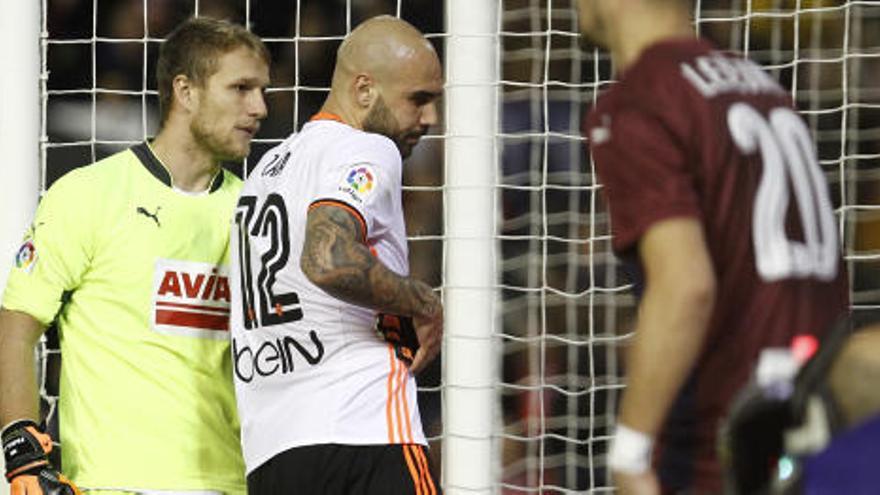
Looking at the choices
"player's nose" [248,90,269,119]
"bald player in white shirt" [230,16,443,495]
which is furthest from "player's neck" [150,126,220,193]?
"bald player in white shirt" [230,16,443,495]

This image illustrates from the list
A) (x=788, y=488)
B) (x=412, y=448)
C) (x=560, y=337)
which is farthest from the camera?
(x=560, y=337)

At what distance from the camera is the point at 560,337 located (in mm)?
5977

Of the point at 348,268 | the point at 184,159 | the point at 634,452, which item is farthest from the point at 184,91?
the point at 634,452

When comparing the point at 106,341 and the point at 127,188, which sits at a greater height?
the point at 127,188

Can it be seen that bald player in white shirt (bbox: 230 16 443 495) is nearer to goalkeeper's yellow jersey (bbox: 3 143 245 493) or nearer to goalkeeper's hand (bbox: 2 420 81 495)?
goalkeeper's yellow jersey (bbox: 3 143 245 493)

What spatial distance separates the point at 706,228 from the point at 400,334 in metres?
1.35

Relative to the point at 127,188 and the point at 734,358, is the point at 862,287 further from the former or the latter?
the point at 734,358

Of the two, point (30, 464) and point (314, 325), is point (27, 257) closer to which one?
point (30, 464)

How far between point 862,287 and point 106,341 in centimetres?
276

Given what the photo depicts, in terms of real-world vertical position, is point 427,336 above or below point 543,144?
below

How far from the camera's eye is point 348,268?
3848 millimetres

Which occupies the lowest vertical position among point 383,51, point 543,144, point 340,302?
point 340,302

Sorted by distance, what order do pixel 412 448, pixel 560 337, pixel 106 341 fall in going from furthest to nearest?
pixel 560 337
pixel 106 341
pixel 412 448

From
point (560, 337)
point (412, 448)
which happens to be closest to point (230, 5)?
point (560, 337)
